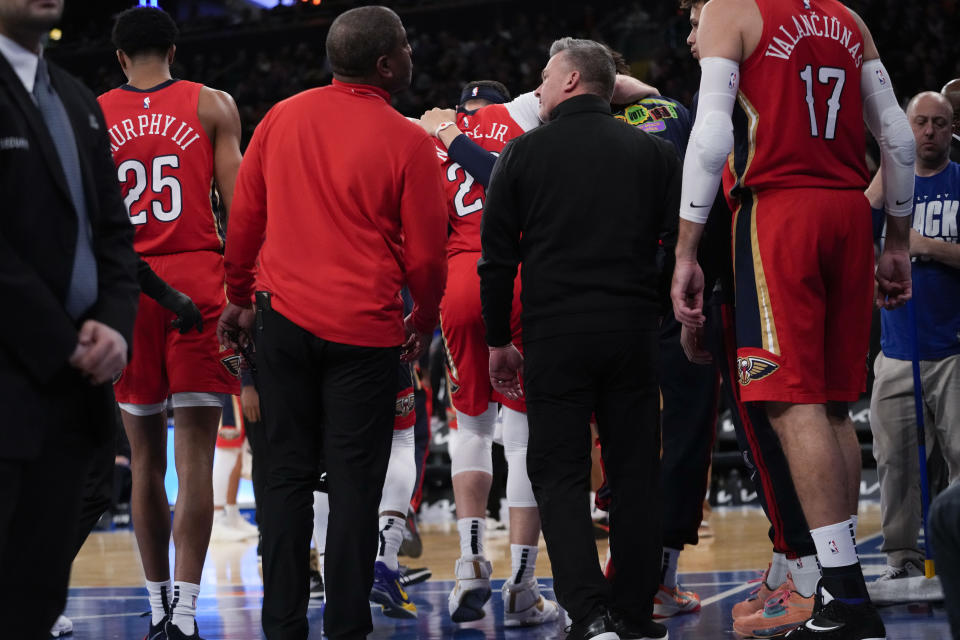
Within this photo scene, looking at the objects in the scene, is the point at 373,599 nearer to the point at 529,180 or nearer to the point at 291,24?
the point at 529,180

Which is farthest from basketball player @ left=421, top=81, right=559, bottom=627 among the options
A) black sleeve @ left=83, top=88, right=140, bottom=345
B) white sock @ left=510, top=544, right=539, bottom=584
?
black sleeve @ left=83, top=88, right=140, bottom=345

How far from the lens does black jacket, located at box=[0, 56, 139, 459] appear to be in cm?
199

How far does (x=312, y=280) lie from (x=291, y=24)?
855 inches

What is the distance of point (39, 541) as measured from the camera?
7.04ft

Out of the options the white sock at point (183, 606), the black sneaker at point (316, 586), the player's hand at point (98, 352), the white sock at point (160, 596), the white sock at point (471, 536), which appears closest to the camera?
the player's hand at point (98, 352)

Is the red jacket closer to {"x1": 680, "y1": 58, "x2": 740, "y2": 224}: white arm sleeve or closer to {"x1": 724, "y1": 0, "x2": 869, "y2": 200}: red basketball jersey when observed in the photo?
{"x1": 680, "y1": 58, "x2": 740, "y2": 224}: white arm sleeve

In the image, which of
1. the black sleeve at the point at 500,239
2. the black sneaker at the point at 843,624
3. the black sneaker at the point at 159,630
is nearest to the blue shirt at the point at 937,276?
the black sneaker at the point at 843,624

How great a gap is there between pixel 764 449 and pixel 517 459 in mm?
1072

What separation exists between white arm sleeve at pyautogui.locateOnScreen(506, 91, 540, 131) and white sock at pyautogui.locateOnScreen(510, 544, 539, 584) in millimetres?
1796

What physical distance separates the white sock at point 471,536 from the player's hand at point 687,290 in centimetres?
142

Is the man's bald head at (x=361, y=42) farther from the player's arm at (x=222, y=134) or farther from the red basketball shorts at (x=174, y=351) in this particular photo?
the red basketball shorts at (x=174, y=351)

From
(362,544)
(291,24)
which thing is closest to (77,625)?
(362,544)

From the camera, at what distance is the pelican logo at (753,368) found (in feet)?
11.0

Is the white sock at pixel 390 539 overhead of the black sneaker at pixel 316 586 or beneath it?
overhead
